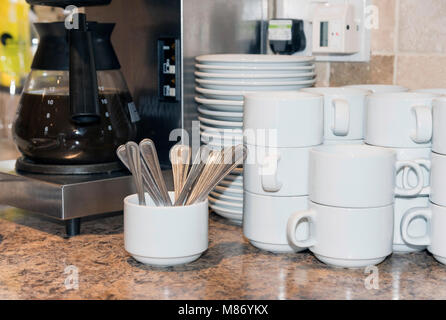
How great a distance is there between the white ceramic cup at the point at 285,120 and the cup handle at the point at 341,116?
0.06 ft

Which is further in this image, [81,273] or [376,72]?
[376,72]

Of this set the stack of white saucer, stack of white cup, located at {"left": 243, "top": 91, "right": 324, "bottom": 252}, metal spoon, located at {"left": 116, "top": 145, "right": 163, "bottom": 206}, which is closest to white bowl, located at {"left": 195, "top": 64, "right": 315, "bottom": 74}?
the stack of white saucer

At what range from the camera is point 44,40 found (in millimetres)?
891

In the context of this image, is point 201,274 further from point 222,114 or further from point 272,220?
point 222,114

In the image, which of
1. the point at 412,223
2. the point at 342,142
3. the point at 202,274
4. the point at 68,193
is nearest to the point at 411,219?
the point at 412,223

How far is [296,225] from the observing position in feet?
2.47

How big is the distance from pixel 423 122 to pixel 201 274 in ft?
0.97

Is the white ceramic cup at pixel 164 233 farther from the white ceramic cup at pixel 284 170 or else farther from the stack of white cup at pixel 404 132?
the stack of white cup at pixel 404 132

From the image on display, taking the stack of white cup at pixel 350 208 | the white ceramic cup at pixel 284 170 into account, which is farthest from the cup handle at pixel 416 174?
the white ceramic cup at pixel 284 170

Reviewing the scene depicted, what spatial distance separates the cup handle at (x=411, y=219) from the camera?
0.75 metres

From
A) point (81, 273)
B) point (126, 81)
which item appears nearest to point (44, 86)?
point (126, 81)

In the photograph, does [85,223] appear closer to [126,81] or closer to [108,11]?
[126,81]

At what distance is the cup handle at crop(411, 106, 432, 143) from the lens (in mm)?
743

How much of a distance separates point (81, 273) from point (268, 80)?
14.2 inches
